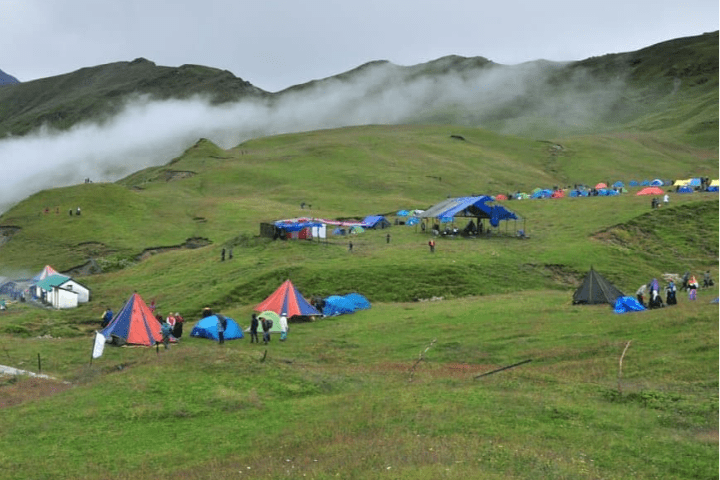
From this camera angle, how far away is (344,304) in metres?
55.8

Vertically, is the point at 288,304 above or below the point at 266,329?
above

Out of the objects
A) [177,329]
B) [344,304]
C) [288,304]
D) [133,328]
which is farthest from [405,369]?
[344,304]

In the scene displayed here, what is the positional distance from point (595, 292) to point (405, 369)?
865 inches

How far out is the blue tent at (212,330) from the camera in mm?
A: 46053

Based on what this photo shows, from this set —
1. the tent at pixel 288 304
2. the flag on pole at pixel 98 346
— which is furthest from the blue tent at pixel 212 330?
the flag on pole at pixel 98 346

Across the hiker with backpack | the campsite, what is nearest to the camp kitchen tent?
the campsite

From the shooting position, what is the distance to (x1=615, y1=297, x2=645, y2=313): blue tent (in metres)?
45.4

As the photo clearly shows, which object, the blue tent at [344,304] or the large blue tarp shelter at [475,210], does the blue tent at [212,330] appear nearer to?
the blue tent at [344,304]

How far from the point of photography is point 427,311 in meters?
52.9

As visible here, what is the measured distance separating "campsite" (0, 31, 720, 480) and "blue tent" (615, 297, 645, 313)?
2.47 ft

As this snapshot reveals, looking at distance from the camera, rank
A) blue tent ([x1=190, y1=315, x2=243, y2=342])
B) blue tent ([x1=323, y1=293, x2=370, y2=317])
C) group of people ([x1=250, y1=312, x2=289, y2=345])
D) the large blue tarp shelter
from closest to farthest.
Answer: group of people ([x1=250, y1=312, x2=289, y2=345]) → blue tent ([x1=190, y1=315, x2=243, y2=342]) → blue tent ([x1=323, y1=293, x2=370, y2=317]) → the large blue tarp shelter

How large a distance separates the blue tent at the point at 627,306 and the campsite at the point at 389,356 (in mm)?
753

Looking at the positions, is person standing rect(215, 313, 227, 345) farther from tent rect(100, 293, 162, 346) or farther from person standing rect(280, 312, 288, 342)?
tent rect(100, 293, 162, 346)

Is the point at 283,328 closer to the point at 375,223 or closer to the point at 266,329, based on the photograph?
the point at 266,329
